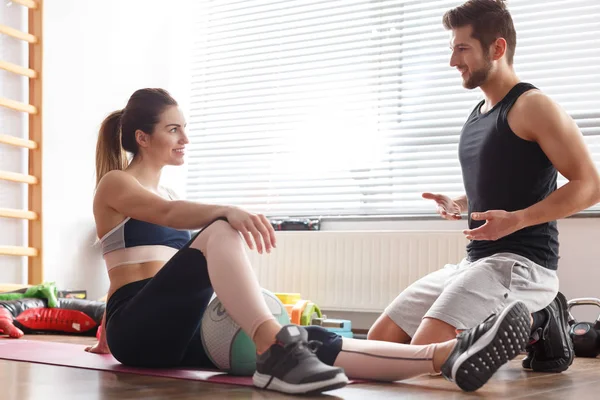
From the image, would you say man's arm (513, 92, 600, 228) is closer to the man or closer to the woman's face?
the man

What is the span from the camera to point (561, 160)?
2.13 meters

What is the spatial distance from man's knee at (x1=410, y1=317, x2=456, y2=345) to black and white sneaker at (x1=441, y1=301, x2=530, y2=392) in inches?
16.7

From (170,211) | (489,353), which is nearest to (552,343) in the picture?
(489,353)

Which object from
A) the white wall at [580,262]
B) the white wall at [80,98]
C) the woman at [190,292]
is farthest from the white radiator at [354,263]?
the woman at [190,292]

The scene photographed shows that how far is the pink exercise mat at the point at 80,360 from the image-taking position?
6.18ft

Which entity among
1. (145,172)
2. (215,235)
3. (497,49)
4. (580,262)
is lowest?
(580,262)

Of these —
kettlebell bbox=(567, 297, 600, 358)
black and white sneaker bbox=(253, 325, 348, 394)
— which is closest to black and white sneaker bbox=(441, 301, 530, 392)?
black and white sneaker bbox=(253, 325, 348, 394)

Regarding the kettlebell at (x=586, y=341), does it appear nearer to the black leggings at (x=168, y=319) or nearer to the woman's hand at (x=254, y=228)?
the black leggings at (x=168, y=319)

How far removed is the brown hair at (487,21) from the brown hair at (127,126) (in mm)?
941

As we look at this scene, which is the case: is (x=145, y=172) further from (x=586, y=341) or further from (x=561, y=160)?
(x=586, y=341)

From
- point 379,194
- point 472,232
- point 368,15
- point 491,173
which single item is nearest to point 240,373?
point 472,232

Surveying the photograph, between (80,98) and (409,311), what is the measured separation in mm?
3179

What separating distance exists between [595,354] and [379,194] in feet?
6.61

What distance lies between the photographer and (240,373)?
1.92 m
